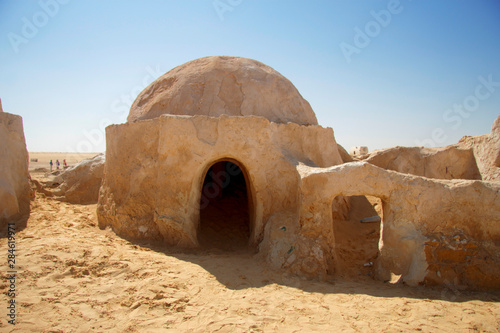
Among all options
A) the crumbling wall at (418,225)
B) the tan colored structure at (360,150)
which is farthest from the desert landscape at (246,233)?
the tan colored structure at (360,150)

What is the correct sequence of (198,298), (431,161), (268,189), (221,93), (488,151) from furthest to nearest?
(431,161)
(488,151)
(221,93)
(268,189)
(198,298)

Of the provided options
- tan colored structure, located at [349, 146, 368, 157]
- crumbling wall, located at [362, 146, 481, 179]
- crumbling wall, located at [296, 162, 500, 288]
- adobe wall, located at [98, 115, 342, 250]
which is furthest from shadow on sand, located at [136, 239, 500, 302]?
tan colored structure, located at [349, 146, 368, 157]

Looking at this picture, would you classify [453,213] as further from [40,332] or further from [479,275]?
[40,332]

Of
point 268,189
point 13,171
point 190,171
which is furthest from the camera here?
point 13,171

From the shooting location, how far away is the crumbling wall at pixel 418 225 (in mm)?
4547

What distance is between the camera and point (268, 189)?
6.16 m

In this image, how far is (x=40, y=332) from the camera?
3.20 metres

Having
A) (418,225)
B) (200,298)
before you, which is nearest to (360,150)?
(418,225)

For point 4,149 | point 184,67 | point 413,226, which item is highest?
point 184,67

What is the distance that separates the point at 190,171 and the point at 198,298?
2.56 m

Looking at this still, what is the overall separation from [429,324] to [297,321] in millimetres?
1472

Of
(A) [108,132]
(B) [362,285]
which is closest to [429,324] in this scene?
(B) [362,285]

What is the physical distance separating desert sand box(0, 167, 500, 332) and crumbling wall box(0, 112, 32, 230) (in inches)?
58.0

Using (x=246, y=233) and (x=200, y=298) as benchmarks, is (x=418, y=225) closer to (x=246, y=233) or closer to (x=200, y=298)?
(x=200, y=298)
